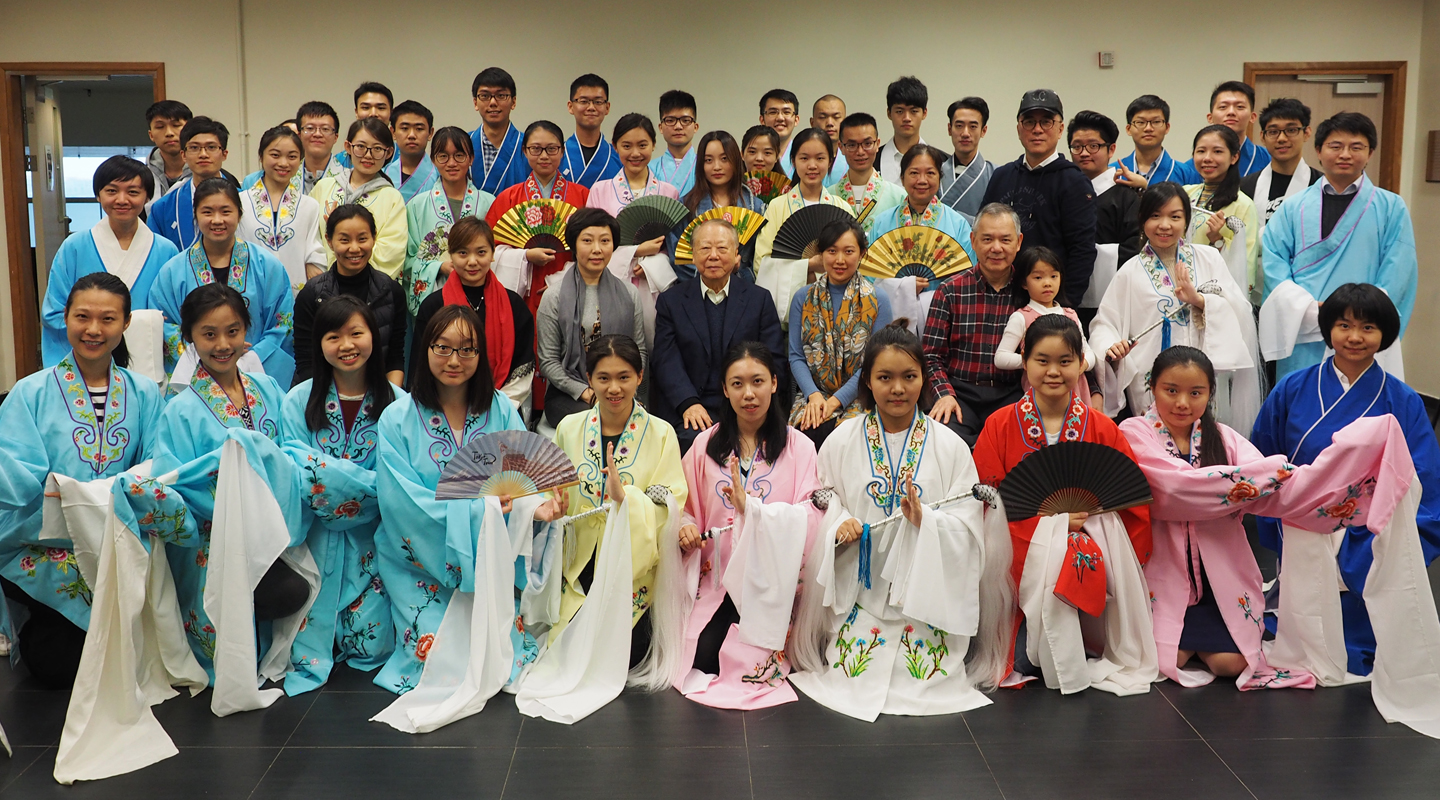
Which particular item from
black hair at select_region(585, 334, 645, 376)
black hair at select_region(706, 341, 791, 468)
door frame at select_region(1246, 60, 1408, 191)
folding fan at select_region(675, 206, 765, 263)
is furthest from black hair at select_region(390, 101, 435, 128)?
door frame at select_region(1246, 60, 1408, 191)

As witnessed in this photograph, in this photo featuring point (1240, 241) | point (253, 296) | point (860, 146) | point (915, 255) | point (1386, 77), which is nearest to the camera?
point (253, 296)

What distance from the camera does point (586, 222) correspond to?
445 cm

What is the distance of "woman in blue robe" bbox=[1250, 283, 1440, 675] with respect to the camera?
3.50 metres

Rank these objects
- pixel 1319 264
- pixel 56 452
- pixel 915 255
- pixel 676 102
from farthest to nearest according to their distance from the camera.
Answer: pixel 676 102
pixel 1319 264
pixel 915 255
pixel 56 452

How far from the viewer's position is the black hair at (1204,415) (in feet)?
11.2

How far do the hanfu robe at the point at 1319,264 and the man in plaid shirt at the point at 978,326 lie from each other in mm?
1241

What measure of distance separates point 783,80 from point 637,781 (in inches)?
227

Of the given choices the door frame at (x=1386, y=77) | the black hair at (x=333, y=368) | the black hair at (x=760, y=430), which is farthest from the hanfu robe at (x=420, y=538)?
the door frame at (x=1386, y=77)

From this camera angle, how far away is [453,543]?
130 inches

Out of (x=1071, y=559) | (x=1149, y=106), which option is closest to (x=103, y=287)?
(x=1071, y=559)

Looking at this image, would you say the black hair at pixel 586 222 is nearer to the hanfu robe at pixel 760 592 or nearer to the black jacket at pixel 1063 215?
the hanfu robe at pixel 760 592

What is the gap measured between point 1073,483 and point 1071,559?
0.23m

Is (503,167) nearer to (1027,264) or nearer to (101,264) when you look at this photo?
(101,264)

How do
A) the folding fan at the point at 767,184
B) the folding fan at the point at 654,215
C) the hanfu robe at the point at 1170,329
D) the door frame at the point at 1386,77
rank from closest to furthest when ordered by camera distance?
the hanfu robe at the point at 1170,329 < the folding fan at the point at 654,215 < the folding fan at the point at 767,184 < the door frame at the point at 1386,77
